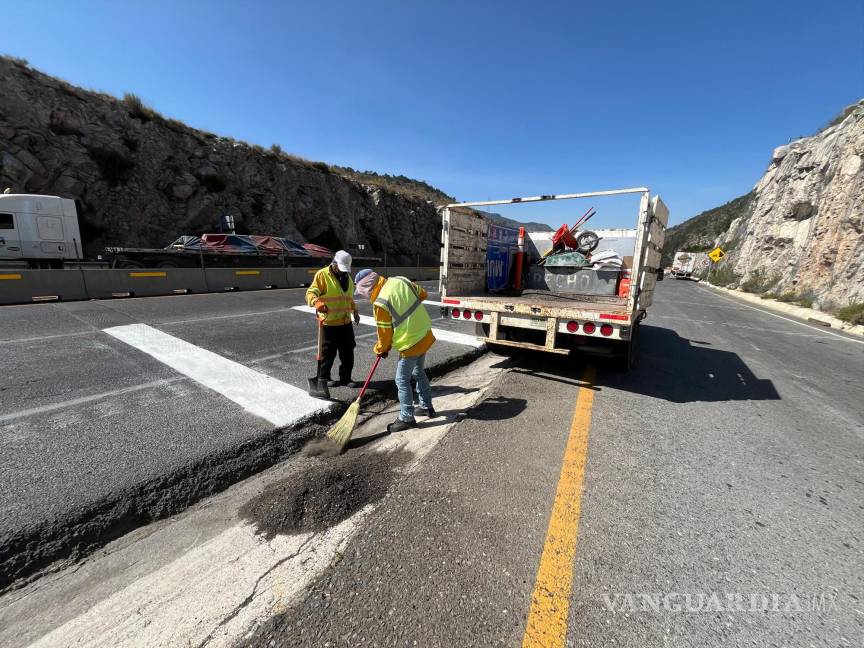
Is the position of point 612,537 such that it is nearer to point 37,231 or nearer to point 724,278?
point 37,231

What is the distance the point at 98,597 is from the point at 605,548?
262 cm

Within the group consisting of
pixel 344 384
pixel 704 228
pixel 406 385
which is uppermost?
pixel 704 228

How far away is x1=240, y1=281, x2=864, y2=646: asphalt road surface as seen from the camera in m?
1.65

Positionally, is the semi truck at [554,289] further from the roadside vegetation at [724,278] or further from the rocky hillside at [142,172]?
the roadside vegetation at [724,278]

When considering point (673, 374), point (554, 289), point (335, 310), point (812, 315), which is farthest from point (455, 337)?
point (812, 315)

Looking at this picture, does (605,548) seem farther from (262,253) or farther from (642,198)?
(262,253)

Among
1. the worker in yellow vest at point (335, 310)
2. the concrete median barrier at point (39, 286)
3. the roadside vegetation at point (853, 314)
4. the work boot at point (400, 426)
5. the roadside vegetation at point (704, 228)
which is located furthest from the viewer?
the roadside vegetation at point (704, 228)

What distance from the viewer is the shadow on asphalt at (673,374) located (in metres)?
4.71

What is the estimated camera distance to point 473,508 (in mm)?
2393

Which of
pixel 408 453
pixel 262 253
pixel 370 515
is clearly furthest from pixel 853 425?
pixel 262 253

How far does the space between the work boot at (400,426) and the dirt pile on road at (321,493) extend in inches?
16.6

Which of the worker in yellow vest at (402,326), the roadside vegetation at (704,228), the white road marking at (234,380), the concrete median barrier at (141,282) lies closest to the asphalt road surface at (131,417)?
the white road marking at (234,380)

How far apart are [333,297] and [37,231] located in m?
16.9

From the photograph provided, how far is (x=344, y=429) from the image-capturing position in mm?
3260
